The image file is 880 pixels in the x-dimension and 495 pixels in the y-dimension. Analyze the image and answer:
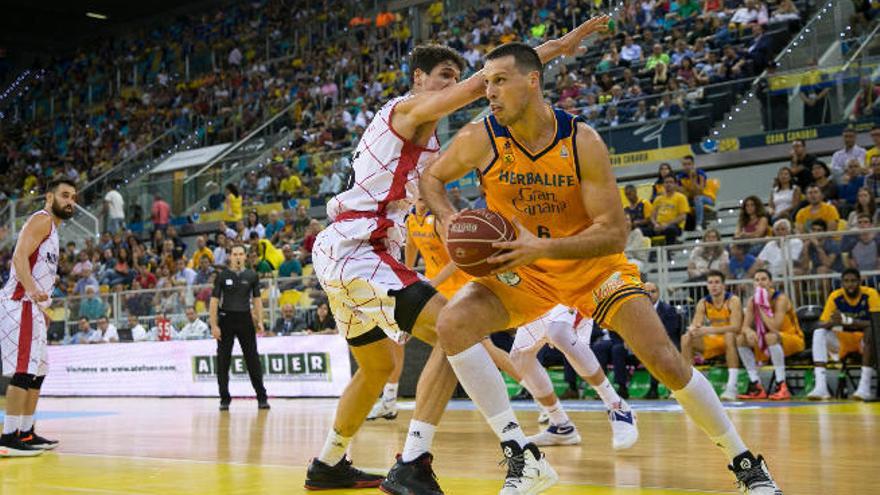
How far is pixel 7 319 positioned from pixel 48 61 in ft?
121

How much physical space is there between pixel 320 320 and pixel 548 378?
8.23 meters

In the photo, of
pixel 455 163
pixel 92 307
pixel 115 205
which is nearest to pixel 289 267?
pixel 92 307

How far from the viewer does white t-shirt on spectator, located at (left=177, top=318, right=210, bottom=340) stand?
1744 centimetres

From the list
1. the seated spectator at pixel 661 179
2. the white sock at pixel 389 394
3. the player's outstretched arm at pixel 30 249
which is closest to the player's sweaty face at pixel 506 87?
the player's outstretched arm at pixel 30 249

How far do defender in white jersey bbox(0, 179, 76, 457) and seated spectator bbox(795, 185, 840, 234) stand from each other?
30.6 ft

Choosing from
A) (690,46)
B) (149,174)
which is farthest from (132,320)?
(690,46)

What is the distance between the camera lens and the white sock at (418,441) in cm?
473

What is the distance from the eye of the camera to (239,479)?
19.1 feet

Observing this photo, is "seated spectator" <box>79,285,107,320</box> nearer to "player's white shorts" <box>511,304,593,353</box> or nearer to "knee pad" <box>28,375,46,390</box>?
"knee pad" <box>28,375,46,390</box>

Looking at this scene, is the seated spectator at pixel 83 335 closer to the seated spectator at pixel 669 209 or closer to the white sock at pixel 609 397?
the seated spectator at pixel 669 209

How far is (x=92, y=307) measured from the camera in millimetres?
19359

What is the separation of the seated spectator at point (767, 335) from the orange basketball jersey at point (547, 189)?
7.54 m

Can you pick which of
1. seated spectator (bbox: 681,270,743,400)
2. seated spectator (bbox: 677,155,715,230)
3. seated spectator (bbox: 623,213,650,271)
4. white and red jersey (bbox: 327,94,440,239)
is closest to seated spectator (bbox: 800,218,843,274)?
seated spectator (bbox: 681,270,743,400)

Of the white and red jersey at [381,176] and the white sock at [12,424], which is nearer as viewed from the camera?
the white and red jersey at [381,176]
